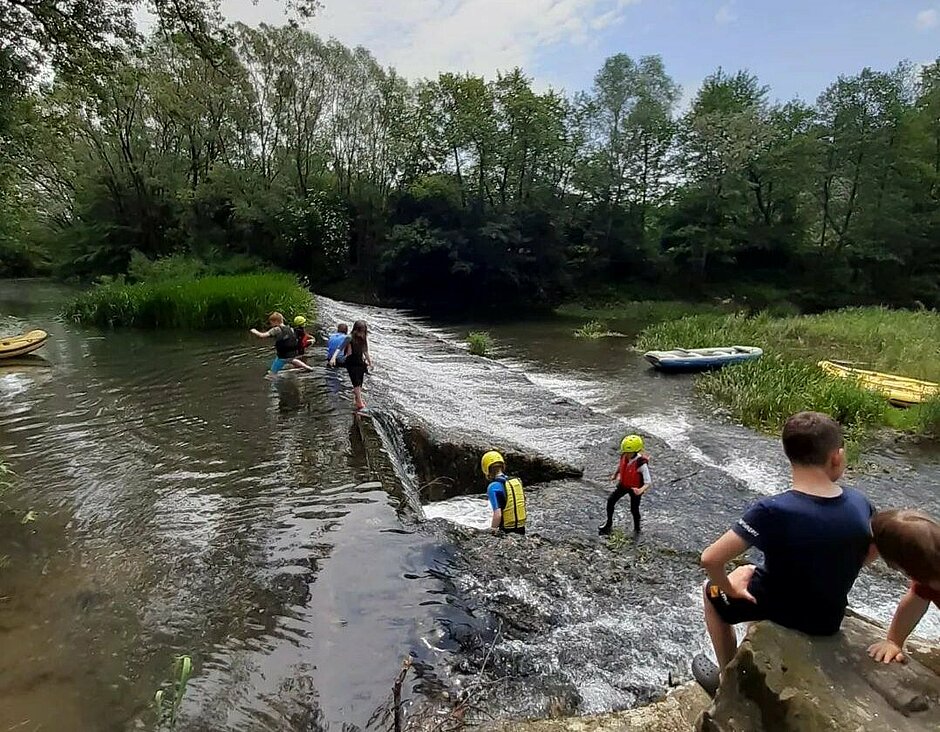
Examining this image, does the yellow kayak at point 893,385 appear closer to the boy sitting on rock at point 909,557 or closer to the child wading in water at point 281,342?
the child wading in water at point 281,342

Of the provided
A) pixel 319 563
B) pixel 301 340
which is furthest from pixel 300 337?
pixel 319 563

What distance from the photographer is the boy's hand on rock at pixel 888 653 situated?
2.75m

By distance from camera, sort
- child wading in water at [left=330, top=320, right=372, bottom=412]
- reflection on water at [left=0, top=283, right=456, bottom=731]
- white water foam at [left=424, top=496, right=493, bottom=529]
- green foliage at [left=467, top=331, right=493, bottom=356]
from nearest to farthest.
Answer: reflection on water at [left=0, top=283, right=456, bottom=731] < white water foam at [left=424, top=496, right=493, bottom=529] < child wading in water at [left=330, top=320, right=372, bottom=412] < green foliage at [left=467, top=331, right=493, bottom=356]

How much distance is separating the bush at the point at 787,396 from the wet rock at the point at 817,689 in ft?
32.9

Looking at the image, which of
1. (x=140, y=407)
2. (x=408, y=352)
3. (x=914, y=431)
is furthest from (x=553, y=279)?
(x=140, y=407)

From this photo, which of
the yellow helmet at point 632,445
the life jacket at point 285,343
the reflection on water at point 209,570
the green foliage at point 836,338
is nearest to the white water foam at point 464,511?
the reflection on water at point 209,570

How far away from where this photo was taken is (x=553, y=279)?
1494 inches

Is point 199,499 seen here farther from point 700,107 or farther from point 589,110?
point 700,107

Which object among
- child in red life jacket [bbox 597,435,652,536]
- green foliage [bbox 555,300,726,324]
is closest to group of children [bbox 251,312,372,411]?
child in red life jacket [bbox 597,435,652,536]

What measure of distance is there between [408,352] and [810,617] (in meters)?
16.1

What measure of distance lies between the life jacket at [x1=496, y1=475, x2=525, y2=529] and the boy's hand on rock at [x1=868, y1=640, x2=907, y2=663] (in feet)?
13.9

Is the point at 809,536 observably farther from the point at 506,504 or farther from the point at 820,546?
the point at 506,504

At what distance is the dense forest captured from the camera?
115 ft

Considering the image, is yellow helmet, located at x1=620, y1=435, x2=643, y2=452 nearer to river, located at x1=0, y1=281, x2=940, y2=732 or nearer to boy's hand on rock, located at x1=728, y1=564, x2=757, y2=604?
river, located at x1=0, y1=281, x2=940, y2=732
